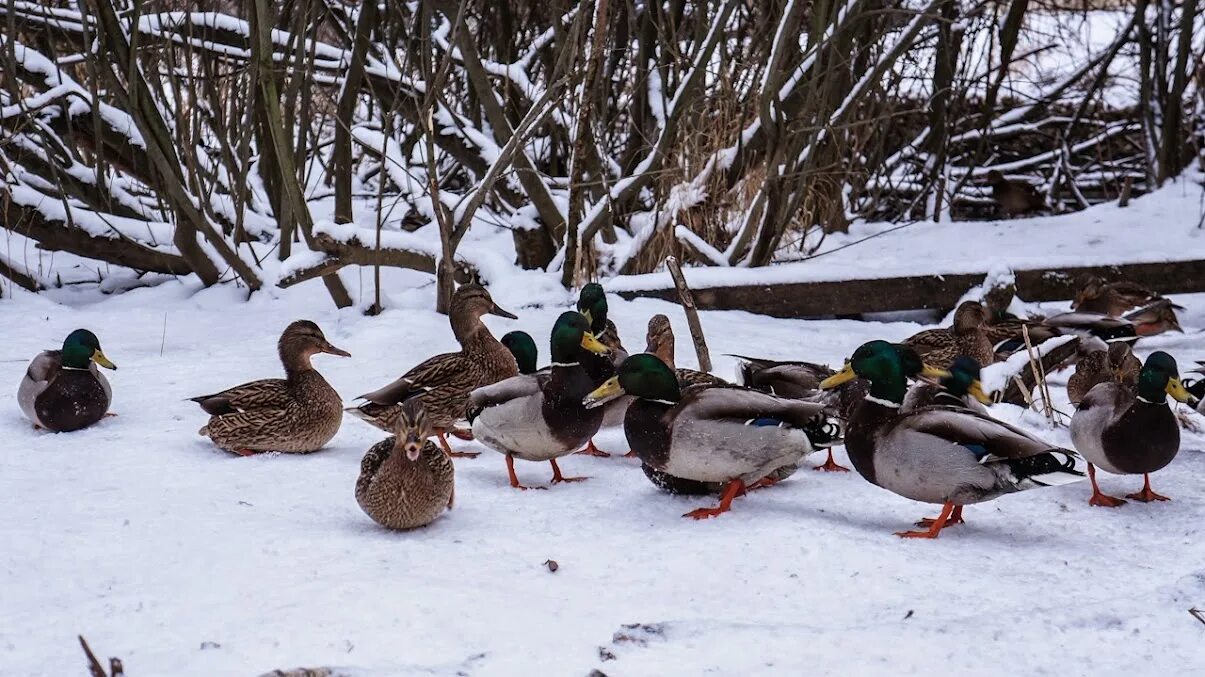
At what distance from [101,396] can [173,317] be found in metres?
2.77

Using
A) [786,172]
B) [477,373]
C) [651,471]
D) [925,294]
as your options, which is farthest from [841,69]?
[651,471]

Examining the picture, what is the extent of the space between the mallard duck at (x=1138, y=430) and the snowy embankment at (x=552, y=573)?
0.16m

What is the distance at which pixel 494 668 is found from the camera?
3023mm

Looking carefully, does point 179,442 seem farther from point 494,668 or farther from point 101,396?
point 494,668

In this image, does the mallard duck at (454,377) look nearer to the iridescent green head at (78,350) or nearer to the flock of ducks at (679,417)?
the flock of ducks at (679,417)

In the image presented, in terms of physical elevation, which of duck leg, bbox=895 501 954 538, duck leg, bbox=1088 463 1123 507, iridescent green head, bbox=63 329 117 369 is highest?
iridescent green head, bbox=63 329 117 369

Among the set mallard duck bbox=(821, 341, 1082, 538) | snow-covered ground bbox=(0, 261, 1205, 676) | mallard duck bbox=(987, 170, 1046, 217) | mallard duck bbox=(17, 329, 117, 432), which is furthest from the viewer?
mallard duck bbox=(987, 170, 1046, 217)

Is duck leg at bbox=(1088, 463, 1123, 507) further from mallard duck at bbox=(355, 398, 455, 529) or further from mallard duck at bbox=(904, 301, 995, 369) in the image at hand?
mallard duck at bbox=(355, 398, 455, 529)

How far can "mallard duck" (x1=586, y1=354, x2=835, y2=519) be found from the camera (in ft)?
14.4

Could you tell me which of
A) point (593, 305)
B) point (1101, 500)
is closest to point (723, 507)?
point (1101, 500)

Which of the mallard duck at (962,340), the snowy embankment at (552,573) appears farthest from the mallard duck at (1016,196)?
the snowy embankment at (552,573)

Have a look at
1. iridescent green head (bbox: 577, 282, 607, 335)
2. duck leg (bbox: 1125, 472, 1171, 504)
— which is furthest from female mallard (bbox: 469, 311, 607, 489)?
duck leg (bbox: 1125, 472, 1171, 504)

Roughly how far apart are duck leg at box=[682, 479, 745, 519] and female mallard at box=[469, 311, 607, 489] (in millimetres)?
626

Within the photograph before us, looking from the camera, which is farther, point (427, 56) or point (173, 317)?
point (173, 317)
